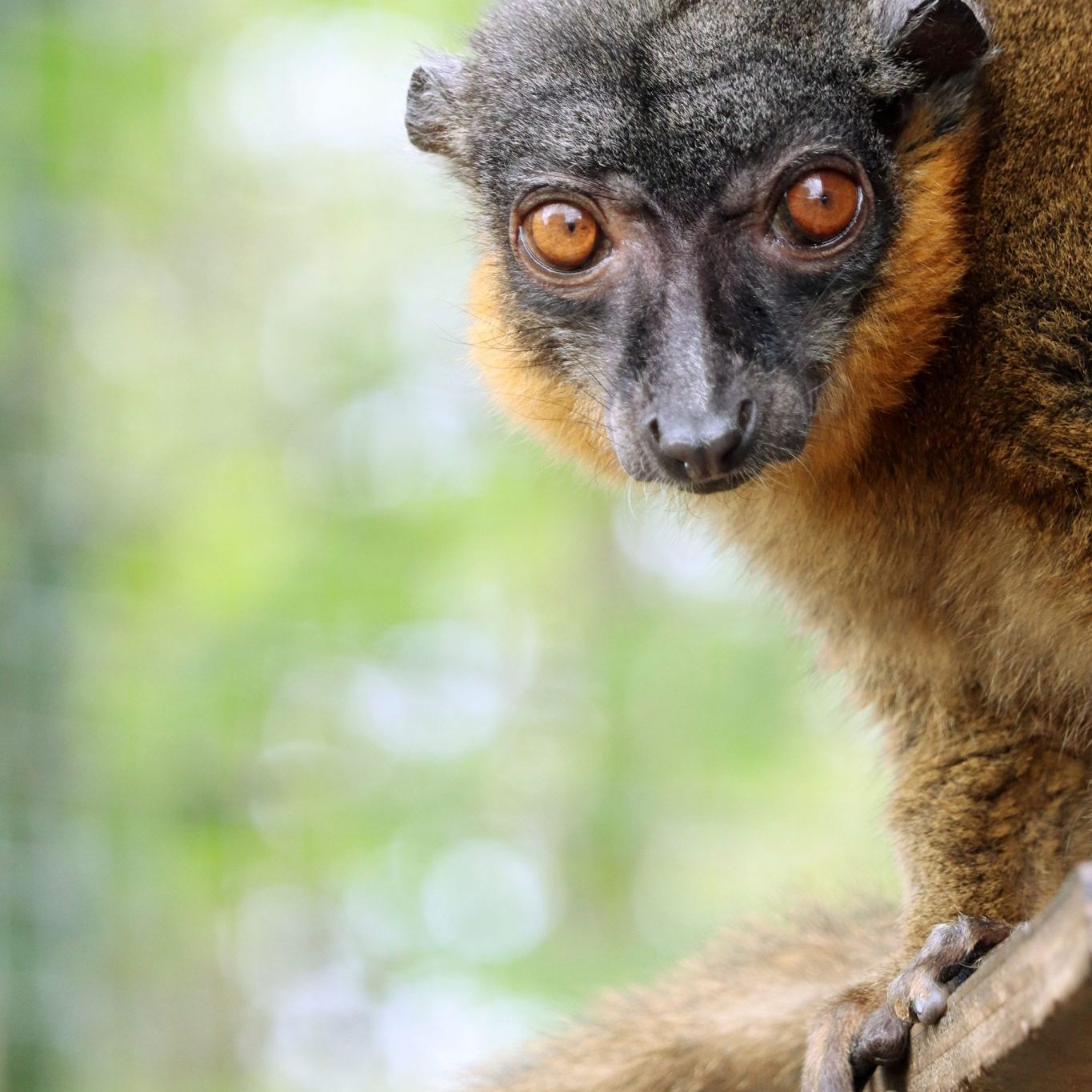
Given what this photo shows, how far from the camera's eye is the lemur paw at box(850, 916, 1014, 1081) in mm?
3324

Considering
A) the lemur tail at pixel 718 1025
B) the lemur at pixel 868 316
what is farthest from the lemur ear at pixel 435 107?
the lemur tail at pixel 718 1025

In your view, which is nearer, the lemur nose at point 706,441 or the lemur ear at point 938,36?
the lemur nose at point 706,441

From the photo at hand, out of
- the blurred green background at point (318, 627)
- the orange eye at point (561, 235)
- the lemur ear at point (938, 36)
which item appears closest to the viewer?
the lemur ear at point (938, 36)

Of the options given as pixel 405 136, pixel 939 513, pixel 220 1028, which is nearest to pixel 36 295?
pixel 405 136

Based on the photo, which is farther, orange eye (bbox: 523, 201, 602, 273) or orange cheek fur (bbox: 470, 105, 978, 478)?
orange eye (bbox: 523, 201, 602, 273)

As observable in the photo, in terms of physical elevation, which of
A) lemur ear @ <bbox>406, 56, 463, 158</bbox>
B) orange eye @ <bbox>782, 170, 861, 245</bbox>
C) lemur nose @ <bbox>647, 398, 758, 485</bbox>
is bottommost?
lemur nose @ <bbox>647, 398, 758, 485</bbox>

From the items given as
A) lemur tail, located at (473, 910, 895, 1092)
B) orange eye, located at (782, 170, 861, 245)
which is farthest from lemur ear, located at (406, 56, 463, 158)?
lemur tail, located at (473, 910, 895, 1092)

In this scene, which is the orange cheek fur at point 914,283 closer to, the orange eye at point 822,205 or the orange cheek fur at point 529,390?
the orange eye at point 822,205

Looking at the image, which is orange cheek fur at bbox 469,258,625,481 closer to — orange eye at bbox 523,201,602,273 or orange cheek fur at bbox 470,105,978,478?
orange eye at bbox 523,201,602,273

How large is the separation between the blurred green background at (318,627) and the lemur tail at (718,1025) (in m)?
4.40

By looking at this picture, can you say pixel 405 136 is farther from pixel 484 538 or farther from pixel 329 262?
pixel 329 262

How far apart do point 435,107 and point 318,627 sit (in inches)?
293

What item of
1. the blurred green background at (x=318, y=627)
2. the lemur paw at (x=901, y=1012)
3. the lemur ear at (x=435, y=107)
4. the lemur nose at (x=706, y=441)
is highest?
the lemur ear at (x=435, y=107)

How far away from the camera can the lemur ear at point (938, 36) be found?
3645mm
